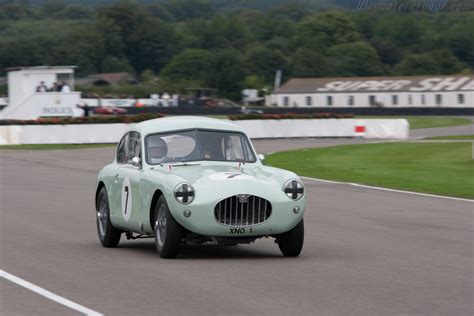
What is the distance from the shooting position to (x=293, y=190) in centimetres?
1085

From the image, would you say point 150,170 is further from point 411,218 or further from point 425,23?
point 425,23

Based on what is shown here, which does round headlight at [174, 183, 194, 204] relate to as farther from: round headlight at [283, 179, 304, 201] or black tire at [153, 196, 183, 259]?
round headlight at [283, 179, 304, 201]

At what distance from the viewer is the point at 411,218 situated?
51.8 feet

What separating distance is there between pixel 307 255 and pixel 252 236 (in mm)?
862

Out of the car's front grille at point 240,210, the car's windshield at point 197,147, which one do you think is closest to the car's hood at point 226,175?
the car's front grille at point 240,210

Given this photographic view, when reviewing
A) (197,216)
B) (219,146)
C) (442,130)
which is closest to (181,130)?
(219,146)

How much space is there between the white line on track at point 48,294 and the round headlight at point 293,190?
2.80 metres

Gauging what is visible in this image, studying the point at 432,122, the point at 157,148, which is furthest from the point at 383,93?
the point at 157,148

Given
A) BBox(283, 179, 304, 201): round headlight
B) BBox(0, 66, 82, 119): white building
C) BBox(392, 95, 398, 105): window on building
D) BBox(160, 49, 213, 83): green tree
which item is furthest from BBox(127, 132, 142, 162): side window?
BBox(160, 49, 213, 83): green tree

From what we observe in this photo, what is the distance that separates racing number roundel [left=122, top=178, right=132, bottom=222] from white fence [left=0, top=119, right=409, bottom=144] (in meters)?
30.0

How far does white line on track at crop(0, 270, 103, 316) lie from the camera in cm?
780

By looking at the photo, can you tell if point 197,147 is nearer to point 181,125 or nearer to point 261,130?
point 181,125

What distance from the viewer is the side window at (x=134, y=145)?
12.1 metres

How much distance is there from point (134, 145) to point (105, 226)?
97cm
